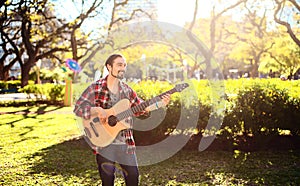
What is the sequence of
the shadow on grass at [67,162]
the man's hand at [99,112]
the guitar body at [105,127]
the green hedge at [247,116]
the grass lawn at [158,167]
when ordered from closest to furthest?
the man's hand at [99,112], the guitar body at [105,127], the grass lawn at [158,167], the shadow on grass at [67,162], the green hedge at [247,116]

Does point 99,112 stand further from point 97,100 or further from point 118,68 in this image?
point 118,68

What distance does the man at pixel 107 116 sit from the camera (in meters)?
3.51

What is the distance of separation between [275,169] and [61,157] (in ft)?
12.8

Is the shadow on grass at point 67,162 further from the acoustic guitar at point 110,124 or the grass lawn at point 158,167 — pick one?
the acoustic guitar at point 110,124

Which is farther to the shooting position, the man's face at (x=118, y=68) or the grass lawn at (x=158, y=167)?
the grass lawn at (x=158, y=167)

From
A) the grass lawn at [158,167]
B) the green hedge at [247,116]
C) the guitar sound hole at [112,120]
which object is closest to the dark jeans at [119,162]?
the guitar sound hole at [112,120]

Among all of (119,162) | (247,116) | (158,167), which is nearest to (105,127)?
(119,162)

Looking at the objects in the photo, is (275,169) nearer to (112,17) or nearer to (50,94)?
(50,94)

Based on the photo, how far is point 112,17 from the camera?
22391mm

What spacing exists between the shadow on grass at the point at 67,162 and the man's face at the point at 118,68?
2.33 meters

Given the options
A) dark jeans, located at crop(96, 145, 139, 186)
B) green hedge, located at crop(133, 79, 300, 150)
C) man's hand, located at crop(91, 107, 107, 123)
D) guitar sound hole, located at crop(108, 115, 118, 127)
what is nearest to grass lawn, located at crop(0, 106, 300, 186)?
green hedge, located at crop(133, 79, 300, 150)

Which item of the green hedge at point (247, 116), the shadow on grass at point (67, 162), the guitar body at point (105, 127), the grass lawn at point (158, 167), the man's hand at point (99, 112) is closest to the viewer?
the man's hand at point (99, 112)

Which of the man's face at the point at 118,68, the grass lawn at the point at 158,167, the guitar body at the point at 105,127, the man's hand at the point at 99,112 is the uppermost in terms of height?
the man's face at the point at 118,68

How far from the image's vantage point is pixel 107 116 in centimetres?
354
